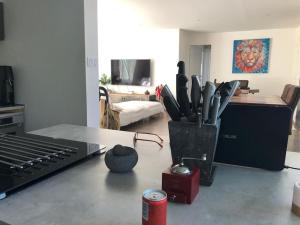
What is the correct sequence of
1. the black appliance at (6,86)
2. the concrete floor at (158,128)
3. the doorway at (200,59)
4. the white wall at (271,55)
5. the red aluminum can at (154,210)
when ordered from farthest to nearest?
1. the doorway at (200,59)
2. the white wall at (271,55)
3. the concrete floor at (158,128)
4. the black appliance at (6,86)
5. the red aluminum can at (154,210)

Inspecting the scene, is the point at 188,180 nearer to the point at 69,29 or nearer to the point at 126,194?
the point at 126,194

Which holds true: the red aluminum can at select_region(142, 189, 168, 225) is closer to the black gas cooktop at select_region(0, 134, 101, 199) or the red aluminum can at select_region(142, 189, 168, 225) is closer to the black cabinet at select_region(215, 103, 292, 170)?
the black gas cooktop at select_region(0, 134, 101, 199)

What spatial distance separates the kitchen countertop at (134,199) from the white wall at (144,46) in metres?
5.83

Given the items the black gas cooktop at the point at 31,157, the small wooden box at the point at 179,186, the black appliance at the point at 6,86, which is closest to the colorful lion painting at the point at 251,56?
the black appliance at the point at 6,86

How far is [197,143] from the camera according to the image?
0.73 metres

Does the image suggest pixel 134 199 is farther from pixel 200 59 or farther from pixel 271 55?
pixel 200 59

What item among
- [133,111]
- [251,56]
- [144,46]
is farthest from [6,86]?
[251,56]

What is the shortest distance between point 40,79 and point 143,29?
4840mm

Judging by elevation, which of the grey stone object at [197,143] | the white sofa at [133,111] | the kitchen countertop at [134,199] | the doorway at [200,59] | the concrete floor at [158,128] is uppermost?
the doorway at [200,59]

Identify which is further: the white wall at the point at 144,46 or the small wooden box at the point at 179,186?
the white wall at the point at 144,46

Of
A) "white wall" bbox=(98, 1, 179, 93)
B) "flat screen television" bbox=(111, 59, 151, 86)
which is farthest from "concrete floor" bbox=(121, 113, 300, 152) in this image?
"flat screen television" bbox=(111, 59, 151, 86)

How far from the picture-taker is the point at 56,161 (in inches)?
33.1

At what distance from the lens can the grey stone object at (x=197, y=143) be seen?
72 cm

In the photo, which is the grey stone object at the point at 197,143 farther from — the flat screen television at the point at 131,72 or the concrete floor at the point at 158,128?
the flat screen television at the point at 131,72
